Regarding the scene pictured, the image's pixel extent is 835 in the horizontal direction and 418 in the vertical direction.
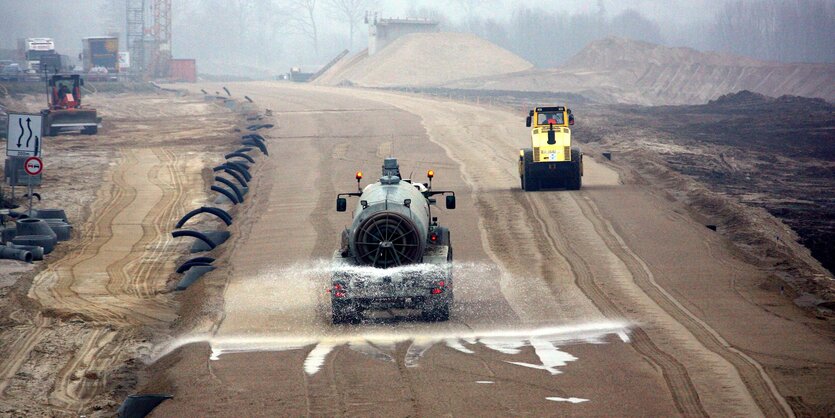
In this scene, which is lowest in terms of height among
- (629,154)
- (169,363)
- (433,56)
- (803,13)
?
(169,363)

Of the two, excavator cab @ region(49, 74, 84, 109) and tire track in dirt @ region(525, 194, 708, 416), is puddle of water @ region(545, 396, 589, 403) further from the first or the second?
excavator cab @ region(49, 74, 84, 109)

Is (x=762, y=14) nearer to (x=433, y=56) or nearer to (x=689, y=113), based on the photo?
(x=433, y=56)

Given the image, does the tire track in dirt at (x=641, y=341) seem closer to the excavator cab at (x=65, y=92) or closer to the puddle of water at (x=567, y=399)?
the puddle of water at (x=567, y=399)

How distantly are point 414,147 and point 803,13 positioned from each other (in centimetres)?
9921

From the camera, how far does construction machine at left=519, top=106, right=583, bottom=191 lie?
93.7 ft

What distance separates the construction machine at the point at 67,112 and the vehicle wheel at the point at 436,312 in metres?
37.4

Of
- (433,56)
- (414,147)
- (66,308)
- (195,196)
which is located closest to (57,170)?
(195,196)

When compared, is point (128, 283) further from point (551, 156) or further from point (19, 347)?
point (551, 156)

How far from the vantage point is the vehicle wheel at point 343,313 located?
15752mm

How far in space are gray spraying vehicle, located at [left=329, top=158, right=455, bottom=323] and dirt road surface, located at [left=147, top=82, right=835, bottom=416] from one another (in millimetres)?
438

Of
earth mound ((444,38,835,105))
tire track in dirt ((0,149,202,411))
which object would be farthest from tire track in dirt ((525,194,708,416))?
earth mound ((444,38,835,105))

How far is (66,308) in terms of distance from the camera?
59.2ft

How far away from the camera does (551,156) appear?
2850 centimetres

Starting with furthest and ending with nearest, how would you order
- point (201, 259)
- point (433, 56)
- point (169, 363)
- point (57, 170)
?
point (433, 56)
point (57, 170)
point (201, 259)
point (169, 363)
